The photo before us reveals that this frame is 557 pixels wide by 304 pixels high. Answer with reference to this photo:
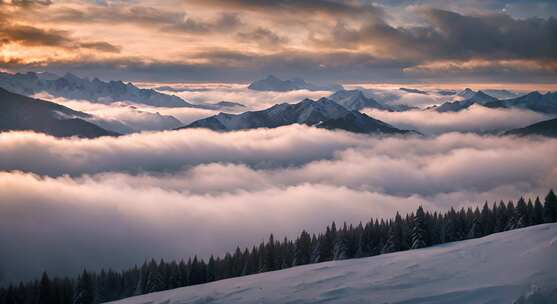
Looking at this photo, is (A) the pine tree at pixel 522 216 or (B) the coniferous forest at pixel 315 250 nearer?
(B) the coniferous forest at pixel 315 250

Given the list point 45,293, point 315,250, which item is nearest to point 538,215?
point 315,250

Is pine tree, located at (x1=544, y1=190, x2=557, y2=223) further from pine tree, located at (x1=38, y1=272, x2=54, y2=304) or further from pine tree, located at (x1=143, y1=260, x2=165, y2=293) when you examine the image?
pine tree, located at (x1=38, y1=272, x2=54, y2=304)

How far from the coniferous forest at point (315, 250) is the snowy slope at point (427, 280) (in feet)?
104

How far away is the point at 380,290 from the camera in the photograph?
3666cm

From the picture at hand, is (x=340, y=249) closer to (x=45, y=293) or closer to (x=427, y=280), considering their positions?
(x=427, y=280)

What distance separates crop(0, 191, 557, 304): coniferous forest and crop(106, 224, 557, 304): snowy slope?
104ft

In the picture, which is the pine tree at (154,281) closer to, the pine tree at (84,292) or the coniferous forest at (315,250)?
the coniferous forest at (315,250)

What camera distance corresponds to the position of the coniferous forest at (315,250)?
82062mm

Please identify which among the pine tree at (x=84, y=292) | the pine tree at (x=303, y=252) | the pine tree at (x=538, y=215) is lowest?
the pine tree at (x=84, y=292)

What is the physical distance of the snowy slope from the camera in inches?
1209

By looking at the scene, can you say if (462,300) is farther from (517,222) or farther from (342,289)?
(517,222)

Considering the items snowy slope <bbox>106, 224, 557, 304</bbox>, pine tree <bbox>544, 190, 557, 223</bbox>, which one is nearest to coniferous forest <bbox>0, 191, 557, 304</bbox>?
pine tree <bbox>544, 190, 557, 223</bbox>

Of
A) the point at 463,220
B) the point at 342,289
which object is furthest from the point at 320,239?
the point at 342,289

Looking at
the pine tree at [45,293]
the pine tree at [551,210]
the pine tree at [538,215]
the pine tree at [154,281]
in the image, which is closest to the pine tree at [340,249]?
the pine tree at [154,281]
